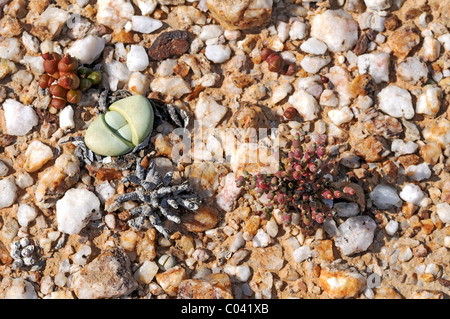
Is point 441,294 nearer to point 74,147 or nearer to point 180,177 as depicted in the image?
point 180,177

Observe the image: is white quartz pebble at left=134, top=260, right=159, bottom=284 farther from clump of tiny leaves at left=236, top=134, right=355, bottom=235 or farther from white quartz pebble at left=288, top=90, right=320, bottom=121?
white quartz pebble at left=288, top=90, right=320, bottom=121

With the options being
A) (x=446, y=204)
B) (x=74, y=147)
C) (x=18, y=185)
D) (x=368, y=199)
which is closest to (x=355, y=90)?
(x=368, y=199)

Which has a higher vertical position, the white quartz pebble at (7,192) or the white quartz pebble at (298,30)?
the white quartz pebble at (298,30)

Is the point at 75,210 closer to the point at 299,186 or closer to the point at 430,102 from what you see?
the point at 299,186

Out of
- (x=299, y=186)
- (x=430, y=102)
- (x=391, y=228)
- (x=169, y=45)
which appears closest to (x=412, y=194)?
(x=391, y=228)

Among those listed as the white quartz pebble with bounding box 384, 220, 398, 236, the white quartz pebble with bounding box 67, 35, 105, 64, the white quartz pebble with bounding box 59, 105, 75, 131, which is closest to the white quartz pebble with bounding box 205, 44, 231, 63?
the white quartz pebble with bounding box 67, 35, 105, 64

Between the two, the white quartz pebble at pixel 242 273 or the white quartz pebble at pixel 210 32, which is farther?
the white quartz pebble at pixel 210 32

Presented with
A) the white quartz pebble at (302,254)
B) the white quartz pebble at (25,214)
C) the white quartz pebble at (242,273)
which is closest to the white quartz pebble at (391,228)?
the white quartz pebble at (302,254)

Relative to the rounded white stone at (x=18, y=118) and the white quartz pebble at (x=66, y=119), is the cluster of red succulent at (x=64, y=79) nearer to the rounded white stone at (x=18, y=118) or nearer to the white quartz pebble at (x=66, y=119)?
the white quartz pebble at (x=66, y=119)

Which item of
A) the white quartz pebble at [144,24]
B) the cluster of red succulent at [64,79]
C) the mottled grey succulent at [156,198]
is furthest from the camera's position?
the white quartz pebble at [144,24]
